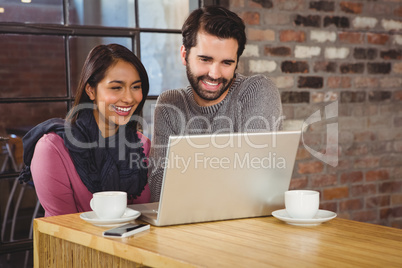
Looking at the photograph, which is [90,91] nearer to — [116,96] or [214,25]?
[116,96]

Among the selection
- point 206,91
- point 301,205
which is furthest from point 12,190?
point 301,205

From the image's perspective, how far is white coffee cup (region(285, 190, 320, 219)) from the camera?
1516 mm

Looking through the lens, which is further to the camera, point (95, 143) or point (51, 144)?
point (95, 143)

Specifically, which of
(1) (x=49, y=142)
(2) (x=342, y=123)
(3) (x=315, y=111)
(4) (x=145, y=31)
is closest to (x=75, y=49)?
(4) (x=145, y=31)

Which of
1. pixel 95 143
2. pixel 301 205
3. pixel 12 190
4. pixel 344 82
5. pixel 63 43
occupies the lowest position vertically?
pixel 12 190

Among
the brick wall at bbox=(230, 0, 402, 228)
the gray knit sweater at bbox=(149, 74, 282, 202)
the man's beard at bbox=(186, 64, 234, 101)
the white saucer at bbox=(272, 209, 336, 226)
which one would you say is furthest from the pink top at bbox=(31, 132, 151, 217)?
the brick wall at bbox=(230, 0, 402, 228)

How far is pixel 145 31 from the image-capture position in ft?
9.10

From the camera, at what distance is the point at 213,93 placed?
2.25 metres

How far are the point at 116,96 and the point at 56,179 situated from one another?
15.6 inches

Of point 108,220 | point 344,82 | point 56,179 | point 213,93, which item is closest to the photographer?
point 108,220

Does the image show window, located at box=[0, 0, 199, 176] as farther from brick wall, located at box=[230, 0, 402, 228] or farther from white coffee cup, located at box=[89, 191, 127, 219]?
white coffee cup, located at box=[89, 191, 127, 219]

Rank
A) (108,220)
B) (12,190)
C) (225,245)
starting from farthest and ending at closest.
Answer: (12,190) < (108,220) < (225,245)

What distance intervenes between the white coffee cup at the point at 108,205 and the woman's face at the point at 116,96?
69 centimetres

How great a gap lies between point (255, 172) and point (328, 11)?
6.16 feet
